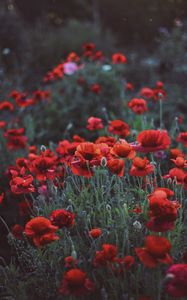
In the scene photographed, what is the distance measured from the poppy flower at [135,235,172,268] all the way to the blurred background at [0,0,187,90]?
421cm

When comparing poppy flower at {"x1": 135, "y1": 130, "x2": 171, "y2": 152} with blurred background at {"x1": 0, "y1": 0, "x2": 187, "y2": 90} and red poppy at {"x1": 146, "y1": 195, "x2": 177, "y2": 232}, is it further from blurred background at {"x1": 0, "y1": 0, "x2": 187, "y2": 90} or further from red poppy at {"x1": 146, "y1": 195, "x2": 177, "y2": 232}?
blurred background at {"x1": 0, "y1": 0, "x2": 187, "y2": 90}

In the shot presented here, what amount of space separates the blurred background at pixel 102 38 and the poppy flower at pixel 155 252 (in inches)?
166

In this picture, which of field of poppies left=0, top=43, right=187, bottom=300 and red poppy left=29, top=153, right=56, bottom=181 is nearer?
field of poppies left=0, top=43, right=187, bottom=300

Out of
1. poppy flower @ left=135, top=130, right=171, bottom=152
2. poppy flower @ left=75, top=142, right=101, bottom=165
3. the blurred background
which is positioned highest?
poppy flower @ left=135, top=130, right=171, bottom=152

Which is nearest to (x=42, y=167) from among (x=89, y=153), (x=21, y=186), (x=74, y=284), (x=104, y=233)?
(x=21, y=186)

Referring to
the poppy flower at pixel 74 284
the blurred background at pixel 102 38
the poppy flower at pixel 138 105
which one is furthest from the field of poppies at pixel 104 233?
the blurred background at pixel 102 38

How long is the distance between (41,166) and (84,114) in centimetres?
263

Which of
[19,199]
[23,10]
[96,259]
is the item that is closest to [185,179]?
[96,259]

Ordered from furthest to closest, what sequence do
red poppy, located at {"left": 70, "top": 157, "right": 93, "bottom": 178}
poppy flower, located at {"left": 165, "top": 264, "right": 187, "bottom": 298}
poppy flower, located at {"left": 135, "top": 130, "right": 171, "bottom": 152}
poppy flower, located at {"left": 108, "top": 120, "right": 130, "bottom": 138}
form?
poppy flower, located at {"left": 108, "top": 120, "right": 130, "bottom": 138}, red poppy, located at {"left": 70, "top": 157, "right": 93, "bottom": 178}, poppy flower, located at {"left": 135, "top": 130, "right": 171, "bottom": 152}, poppy flower, located at {"left": 165, "top": 264, "right": 187, "bottom": 298}

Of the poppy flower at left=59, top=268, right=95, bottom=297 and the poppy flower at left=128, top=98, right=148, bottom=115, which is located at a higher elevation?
the poppy flower at left=128, top=98, right=148, bottom=115

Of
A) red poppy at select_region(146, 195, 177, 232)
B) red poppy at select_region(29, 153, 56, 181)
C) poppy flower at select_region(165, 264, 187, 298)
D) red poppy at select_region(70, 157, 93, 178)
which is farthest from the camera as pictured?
red poppy at select_region(29, 153, 56, 181)

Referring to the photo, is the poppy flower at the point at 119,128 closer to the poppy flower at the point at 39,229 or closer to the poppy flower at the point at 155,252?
the poppy flower at the point at 39,229

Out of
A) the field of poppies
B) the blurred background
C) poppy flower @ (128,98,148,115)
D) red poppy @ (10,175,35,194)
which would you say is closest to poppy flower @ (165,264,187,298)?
the field of poppies

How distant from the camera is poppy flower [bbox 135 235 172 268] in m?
1.53
